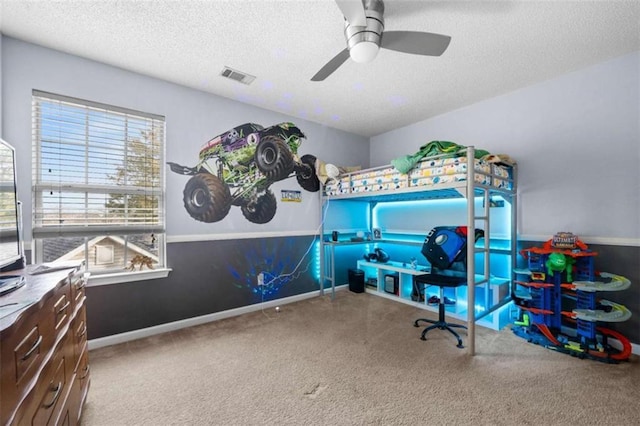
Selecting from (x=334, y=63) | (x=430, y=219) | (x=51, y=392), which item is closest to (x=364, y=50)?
(x=334, y=63)

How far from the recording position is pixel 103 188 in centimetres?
253

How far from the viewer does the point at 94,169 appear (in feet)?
8.17

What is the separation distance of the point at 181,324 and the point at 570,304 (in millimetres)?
3947

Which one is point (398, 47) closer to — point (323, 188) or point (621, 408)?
point (323, 188)

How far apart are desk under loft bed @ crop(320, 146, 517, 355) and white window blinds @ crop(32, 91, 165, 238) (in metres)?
2.23

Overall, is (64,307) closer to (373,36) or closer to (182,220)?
(182,220)

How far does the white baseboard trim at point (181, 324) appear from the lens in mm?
2499

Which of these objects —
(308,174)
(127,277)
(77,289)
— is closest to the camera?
(77,289)

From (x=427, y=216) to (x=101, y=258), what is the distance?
3856 mm

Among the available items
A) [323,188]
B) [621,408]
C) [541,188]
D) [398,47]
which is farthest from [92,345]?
[541,188]

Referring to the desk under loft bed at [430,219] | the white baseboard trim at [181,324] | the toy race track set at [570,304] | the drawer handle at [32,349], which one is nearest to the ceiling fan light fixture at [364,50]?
the desk under loft bed at [430,219]

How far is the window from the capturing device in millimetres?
2291

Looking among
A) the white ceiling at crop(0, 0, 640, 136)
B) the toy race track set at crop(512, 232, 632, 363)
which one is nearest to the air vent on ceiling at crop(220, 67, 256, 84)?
the white ceiling at crop(0, 0, 640, 136)

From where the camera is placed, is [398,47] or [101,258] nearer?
[398,47]
